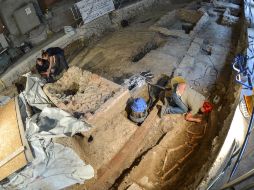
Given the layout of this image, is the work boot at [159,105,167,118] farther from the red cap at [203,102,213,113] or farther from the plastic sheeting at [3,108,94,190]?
the plastic sheeting at [3,108,94,190]

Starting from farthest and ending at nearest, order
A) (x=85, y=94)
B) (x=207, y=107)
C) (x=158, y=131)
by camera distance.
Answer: (x=207, y=107), (x=158, y=131), (x=85, y=94)

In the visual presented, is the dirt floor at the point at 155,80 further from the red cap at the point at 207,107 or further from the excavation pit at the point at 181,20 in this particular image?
the red cap at the point at 207,107

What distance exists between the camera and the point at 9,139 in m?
5.93

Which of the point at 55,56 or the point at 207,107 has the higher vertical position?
the point at 55,56

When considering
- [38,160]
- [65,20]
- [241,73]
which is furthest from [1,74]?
[241,73]

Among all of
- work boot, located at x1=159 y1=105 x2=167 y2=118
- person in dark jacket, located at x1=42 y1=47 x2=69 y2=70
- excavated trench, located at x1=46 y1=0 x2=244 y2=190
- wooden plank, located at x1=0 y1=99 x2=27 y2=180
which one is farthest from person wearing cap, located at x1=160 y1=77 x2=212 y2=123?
person in dark jacket, located at x1=42 y1=47 x2=69 y2=70

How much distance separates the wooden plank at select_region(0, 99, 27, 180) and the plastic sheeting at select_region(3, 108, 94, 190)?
175 millimetres

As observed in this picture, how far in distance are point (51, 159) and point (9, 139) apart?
1097 mm

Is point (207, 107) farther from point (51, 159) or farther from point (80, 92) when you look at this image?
point (51, 159)

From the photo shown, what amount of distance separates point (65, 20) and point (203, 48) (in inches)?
285

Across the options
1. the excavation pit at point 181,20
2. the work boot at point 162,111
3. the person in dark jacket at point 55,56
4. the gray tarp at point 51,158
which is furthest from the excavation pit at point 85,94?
the excavation pit at point 181,20

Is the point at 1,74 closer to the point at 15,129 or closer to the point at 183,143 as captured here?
the point at 15,129

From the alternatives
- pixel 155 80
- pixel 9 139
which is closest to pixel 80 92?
pixel 9 139

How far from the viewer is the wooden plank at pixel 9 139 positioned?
18.0ft
